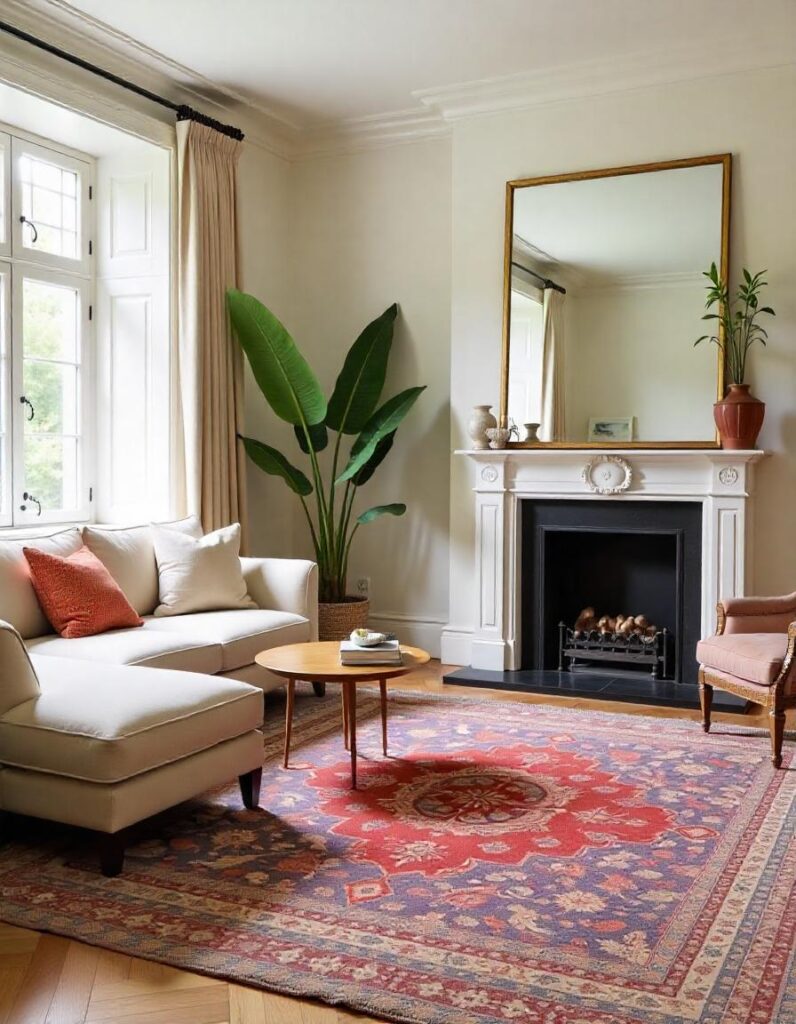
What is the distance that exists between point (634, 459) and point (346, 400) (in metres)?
1.62

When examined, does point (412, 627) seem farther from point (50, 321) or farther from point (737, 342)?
Answer: point (50, 321)

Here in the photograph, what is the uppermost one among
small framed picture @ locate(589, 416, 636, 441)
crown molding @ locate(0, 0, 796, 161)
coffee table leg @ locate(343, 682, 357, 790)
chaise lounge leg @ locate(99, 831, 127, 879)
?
crown molding @ locate(0, 0, 796, 161)

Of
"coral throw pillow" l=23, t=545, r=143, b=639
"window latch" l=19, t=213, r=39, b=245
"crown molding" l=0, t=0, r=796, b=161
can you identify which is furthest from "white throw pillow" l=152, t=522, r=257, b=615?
"crown molding" l=0, t=0, r=796, b=161

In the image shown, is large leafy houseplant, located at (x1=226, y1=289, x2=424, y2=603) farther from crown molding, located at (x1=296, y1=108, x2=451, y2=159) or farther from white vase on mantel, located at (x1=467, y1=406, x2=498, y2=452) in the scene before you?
crown molding, located at (x1=296, y1=108, x2=451, y2=159)

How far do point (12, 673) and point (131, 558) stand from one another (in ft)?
5.38

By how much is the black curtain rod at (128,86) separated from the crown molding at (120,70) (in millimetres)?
37

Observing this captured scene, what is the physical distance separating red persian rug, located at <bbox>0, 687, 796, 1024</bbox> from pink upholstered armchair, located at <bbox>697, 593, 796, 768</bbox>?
23cm

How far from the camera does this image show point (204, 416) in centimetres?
528

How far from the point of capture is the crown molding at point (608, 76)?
4.75 m

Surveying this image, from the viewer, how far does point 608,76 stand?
507 cm

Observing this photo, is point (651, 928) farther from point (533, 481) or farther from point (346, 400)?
point (346, 400)

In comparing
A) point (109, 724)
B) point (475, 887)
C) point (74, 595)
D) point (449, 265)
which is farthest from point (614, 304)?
point (109, 724)

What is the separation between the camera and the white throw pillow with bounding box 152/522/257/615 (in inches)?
179

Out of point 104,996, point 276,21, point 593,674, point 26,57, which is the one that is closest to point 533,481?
point 593,674
